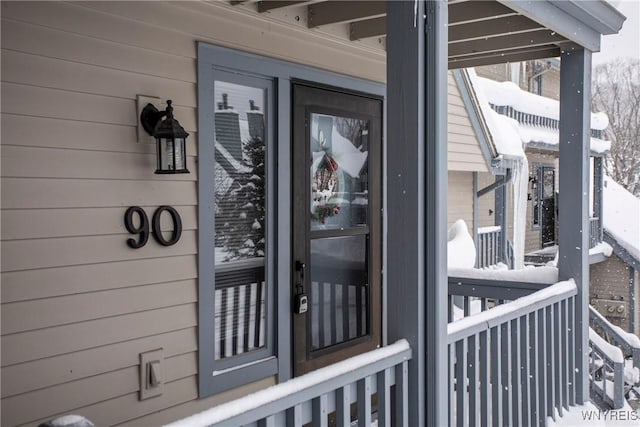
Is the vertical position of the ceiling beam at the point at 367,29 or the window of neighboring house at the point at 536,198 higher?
the ceiling beam at the point at 367,29

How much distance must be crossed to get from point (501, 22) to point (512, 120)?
6.82 meters

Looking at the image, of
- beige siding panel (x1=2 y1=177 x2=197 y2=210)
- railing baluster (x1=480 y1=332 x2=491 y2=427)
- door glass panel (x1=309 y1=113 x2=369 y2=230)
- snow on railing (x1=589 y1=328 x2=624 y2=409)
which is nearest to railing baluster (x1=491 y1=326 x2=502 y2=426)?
railing baluster (x1=480 y1=332 x2=491 y2=427)

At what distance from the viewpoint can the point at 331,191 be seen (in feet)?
13.6

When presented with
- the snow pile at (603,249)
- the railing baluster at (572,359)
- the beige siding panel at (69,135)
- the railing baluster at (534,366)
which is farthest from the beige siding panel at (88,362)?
the snow pile at (603,249)

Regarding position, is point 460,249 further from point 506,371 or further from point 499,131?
point 506,371

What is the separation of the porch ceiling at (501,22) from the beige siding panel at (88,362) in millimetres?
1859

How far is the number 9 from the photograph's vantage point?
9.25ft

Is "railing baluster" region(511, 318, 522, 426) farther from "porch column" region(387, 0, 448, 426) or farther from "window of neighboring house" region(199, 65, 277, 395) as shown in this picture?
"window of neighboring house" region(199, 65, 277, 395)

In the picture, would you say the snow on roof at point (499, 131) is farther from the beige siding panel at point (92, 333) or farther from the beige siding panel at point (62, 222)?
the beige siding panel at point (62, 222)

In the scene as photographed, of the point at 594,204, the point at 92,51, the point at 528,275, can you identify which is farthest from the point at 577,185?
the point at 594,204

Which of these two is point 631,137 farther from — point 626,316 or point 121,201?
point 121,201

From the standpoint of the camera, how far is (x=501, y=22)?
363cm

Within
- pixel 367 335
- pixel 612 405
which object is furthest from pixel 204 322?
pixel 612 405

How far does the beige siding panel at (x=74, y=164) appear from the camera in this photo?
2.45m
